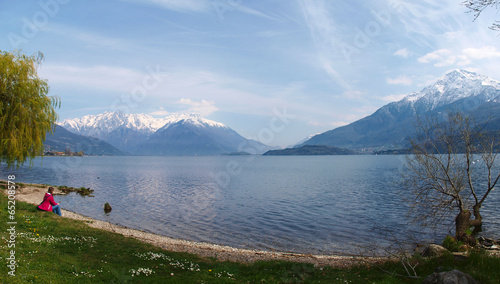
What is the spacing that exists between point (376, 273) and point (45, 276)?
575 inches

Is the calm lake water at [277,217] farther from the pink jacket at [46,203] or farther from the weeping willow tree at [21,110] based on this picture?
the weeping willow tree at [21,110]

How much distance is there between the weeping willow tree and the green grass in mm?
9379

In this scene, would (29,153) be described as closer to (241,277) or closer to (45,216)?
(45,216)

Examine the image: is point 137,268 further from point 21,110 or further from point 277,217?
point 277,217


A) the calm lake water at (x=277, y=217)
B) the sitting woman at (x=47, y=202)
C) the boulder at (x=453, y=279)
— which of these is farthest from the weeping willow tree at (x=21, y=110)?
the boulder at (x=453, y=279)

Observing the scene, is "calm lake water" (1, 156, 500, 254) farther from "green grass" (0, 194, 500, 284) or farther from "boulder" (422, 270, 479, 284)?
"boulder" (422, 270, 479, 284)

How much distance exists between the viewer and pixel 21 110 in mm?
25141

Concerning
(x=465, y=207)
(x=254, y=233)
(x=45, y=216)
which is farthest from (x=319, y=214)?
(x=45, y=216)

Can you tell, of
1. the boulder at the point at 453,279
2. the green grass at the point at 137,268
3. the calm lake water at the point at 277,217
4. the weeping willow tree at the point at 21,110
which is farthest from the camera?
the calm lake water at the point at 277,217

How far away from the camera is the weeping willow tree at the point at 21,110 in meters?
24.5

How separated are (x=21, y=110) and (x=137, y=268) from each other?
20412 mm

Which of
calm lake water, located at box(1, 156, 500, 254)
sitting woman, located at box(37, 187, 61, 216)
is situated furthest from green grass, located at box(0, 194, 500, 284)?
sitting woman, located at box(37, 187, 61, 216)

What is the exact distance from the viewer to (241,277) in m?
14.1

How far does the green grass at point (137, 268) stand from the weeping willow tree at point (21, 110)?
9.38m
